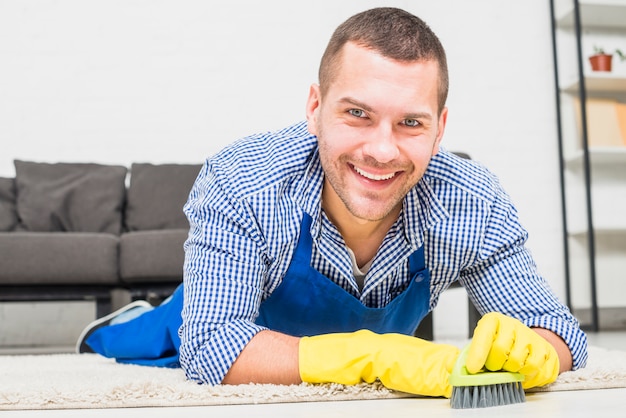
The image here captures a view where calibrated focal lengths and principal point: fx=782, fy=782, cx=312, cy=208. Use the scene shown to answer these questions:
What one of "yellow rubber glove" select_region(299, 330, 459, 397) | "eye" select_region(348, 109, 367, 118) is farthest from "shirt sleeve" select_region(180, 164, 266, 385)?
"eye" select_region(348, 109, 367, 118)

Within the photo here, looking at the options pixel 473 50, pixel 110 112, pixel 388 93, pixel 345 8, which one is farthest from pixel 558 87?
Result: pixel 388 93

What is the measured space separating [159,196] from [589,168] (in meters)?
2.02

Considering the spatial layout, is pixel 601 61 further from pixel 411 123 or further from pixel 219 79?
pixel 411 123

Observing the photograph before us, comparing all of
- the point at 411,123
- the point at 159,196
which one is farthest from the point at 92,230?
the point at 411,123

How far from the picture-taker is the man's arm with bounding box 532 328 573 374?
4.14ft

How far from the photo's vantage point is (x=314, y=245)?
4.28 feet

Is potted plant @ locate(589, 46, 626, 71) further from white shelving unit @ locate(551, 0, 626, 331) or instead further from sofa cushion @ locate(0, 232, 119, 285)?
sofa cushion @ locate(0, 232, 119, 285)

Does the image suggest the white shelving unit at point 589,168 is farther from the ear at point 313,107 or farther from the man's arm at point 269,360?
the man's arm at point 269,360

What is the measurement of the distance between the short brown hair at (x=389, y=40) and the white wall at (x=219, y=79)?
2649mm

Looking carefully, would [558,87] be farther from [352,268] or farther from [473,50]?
[352,268]

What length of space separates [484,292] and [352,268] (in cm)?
25

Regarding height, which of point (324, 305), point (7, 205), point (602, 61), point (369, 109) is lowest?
point (324, 305)

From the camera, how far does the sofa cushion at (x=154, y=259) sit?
9.45 ft

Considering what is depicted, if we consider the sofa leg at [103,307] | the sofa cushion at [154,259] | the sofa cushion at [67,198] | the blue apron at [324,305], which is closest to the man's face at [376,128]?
the blue apron at [324,305]
